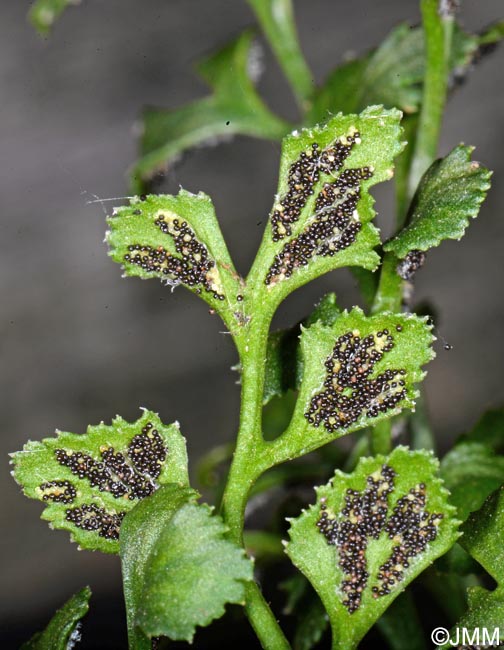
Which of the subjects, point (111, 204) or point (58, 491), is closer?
point (58, 491)

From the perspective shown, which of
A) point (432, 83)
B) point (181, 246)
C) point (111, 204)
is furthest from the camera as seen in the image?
point (111, 204)

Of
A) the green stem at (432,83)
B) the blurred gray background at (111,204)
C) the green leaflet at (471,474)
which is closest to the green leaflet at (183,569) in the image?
the green leaflet at (471,474)

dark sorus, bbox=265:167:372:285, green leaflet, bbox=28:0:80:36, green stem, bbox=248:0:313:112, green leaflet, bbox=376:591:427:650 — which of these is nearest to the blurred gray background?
green stem, bbox=248:0:313:112

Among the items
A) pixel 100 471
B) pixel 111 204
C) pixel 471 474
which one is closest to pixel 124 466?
pixel 100 471

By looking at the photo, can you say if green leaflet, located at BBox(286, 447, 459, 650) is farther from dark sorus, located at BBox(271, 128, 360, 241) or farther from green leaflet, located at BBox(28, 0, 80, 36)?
green leaflet, located at BBox(28, 0, 80, 36)

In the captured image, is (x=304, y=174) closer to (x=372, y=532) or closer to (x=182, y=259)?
(x=182, y=259)

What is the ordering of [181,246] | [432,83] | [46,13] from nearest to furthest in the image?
[181,246] → [432,83] → [46,13]
